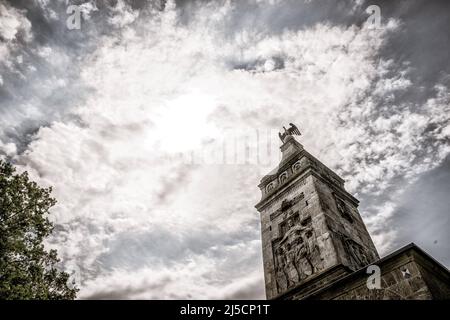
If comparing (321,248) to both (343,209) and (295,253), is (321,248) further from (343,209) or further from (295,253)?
(343,209)

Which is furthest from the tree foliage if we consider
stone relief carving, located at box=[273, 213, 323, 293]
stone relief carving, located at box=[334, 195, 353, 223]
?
stone relief carving, located at box=[334, 195, 353, 223]

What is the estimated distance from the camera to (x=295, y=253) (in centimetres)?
1405

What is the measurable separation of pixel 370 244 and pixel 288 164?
6870mm

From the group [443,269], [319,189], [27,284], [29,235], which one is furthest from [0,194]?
[443,269]

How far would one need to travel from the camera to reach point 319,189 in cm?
1583

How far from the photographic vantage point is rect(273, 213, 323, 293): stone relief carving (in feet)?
42.8

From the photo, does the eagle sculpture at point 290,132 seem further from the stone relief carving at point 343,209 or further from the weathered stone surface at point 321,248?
the stone relief carving at point 343,209

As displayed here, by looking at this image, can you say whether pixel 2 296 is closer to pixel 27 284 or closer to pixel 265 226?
pixel 27 284

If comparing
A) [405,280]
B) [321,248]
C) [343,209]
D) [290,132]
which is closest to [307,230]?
[321,248]

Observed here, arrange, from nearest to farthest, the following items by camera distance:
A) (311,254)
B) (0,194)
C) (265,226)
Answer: (0,194)
(311,254)
(265,226)

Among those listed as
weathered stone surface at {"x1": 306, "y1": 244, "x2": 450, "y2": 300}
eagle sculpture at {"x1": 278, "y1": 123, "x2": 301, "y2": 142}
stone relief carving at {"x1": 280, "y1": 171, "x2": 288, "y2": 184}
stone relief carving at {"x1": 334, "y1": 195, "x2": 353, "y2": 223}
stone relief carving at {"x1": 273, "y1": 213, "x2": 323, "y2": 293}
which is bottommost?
weathered stone surface at {"x1": 306, "y1": 244, "x2": 450, "y2": 300}

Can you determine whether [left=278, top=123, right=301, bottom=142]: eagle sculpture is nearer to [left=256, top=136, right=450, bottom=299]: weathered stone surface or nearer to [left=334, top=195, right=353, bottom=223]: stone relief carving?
[left=256, top=136, right=450, bottom=299]: weathered stone surface

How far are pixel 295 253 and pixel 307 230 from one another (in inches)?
52.1

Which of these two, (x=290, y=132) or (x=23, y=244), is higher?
(x=290, y=132)
